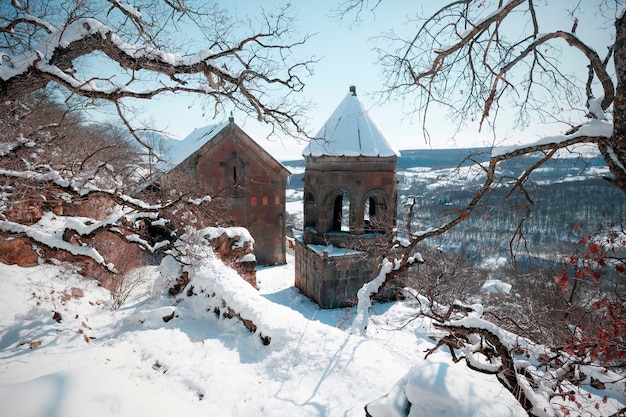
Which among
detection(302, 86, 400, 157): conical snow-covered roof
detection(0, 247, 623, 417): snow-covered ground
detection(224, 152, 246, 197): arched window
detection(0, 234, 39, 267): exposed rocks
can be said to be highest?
detection(302, 86, 400, 157): conical snow-covered roof

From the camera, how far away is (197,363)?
434 cm

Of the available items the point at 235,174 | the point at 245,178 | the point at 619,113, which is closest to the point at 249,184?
the point at 245,178

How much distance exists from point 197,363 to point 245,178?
10.5 meters

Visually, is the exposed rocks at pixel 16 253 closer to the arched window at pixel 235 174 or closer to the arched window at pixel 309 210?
the arched window at pixel 235 174

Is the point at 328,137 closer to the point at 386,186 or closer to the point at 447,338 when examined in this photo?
the point at 386,186

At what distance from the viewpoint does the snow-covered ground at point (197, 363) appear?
2357 mm

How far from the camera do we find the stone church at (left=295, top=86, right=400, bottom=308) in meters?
9.94

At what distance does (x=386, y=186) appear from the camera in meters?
10.4

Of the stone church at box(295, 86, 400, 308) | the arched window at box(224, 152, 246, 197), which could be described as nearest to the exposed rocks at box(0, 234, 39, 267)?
→ the arched window at box(224, 152, 246, 197)

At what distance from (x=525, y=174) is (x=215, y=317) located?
17.2 feet

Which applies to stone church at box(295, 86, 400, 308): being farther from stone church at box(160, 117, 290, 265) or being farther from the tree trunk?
the tree trunk

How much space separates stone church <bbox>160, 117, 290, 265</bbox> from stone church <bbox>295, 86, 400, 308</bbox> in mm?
4112

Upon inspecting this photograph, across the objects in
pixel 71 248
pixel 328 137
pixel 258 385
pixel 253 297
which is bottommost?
pixel 258 385

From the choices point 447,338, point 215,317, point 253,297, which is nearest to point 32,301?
point 215,317
